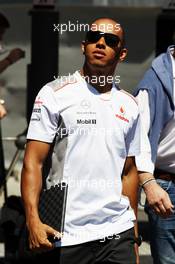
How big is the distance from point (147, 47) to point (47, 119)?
484 cm

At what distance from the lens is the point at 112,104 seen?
3.63 meters

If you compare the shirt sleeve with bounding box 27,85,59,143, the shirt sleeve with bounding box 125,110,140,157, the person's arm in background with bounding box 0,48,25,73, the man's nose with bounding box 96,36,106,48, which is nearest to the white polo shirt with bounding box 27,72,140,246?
the shirt sleeve with bounding box 27,85,59,143

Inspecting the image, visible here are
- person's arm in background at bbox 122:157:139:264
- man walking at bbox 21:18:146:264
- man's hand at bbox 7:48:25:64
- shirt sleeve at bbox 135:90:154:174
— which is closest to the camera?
man walking at bbox 21:18:146:264

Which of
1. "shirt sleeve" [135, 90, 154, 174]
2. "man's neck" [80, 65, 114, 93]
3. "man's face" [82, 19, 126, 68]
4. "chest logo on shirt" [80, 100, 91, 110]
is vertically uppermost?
"man's face" [82, 19, 126, 68]

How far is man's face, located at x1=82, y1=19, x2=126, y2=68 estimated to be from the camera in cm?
364

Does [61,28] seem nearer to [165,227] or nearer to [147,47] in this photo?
[147,47]

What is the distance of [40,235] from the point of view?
131 inches

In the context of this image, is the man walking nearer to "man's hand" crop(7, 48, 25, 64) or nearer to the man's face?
the man's face

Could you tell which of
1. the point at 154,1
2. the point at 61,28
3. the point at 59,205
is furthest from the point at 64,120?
the point at 61,28

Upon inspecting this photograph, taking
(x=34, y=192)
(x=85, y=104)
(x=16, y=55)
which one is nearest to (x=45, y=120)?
(x=85, y=104)

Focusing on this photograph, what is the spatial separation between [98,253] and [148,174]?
515mm

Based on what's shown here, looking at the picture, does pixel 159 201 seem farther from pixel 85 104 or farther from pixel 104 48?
pixel 104 48

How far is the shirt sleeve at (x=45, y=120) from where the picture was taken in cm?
348

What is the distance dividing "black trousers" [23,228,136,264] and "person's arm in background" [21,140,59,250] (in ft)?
0.37
